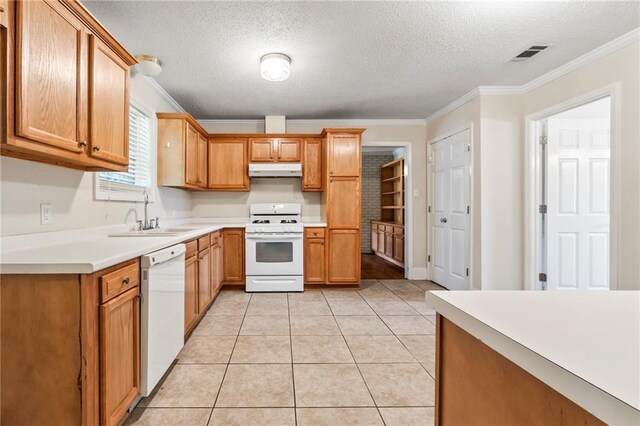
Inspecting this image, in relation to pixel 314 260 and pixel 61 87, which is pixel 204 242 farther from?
pixel 61 87

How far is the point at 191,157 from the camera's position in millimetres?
3742

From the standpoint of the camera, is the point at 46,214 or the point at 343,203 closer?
the point at 46,214

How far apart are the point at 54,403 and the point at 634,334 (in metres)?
1.89

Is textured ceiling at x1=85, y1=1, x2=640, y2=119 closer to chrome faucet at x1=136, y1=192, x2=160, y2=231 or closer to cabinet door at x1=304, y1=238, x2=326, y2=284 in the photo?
chrome faucet at x1=136, y1=192, x2=160, y2=231

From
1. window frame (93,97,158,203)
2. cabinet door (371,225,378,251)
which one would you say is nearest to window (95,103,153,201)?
window frame (93,97,158,203)

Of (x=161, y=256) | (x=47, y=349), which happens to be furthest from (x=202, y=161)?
(x=47, y=349)

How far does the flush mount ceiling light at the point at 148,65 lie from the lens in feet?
8.86

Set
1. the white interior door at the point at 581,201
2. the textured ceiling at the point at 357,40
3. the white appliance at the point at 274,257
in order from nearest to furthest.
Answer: the textured ceiling at the point at 357,40 → the white interior door at the point at 581,201 → the white appliance at the point at 274,257

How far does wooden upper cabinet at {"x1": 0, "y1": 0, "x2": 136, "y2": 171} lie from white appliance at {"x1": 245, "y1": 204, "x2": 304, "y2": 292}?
6.98ft

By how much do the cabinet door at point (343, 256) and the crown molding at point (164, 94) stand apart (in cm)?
261

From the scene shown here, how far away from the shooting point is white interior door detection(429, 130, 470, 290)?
3836 mm

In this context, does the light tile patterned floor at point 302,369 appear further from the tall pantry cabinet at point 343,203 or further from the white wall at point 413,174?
the white wall at point 413,174

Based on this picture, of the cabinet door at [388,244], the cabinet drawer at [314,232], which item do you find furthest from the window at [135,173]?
the cabinet door at [388,244]

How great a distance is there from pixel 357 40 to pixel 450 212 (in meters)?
2.63
